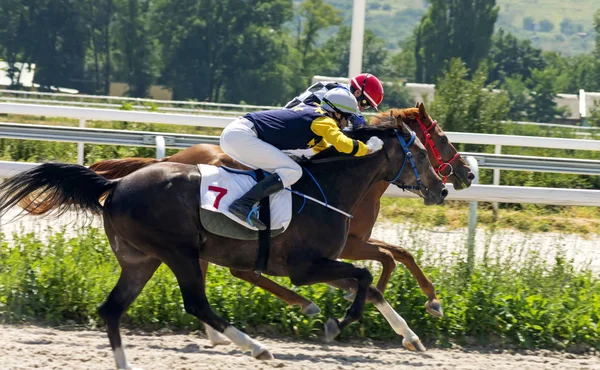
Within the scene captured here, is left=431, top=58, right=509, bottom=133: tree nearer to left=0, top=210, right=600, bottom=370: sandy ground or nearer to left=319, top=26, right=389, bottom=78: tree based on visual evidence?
left=0, top=210, right=600, bottom=370: sandy ground

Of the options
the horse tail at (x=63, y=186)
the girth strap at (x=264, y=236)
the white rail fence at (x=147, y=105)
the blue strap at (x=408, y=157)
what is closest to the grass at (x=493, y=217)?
the blue strap at (x=408, y=157)

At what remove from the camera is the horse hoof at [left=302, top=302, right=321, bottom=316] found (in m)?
6.11

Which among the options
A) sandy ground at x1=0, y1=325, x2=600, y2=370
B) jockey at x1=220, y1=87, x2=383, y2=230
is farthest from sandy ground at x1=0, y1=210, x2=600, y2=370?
jockey at x1=220, y1=87, x2=383, y2=230

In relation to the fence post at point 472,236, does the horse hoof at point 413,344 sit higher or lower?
lower

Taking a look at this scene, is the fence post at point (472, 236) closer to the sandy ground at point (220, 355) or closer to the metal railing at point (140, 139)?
the sandy ground at point (220, 355)

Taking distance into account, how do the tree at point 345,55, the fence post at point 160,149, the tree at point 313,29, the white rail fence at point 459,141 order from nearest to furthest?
the white rail fence at point 459,141 → the fence post at point 160,149 → the tree at point 313,29 → the tree at point 345,55

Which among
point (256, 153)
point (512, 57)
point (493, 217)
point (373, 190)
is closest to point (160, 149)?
point (373, 190)

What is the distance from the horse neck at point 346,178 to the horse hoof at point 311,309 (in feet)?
2.48

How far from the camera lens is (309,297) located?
6.66m

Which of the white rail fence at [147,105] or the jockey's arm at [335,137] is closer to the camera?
the jockey's arm at [335,137]

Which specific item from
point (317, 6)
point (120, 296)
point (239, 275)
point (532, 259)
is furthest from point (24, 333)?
point (317, 6)

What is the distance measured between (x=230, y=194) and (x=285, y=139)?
55 cm

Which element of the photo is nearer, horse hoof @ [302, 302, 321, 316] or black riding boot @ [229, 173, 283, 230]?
black riding boot @ [229, 173, 283, 230]

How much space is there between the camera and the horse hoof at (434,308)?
21.1 feet
